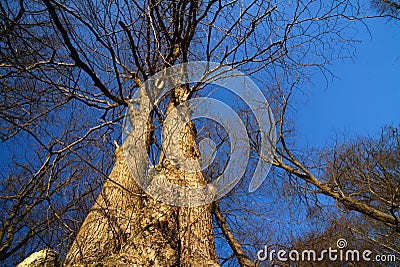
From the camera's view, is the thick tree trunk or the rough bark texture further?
the thick tree trunk

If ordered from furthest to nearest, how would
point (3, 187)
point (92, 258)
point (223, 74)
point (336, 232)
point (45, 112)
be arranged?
1. point (336, 232)
2. point (3, 187)
3. point (223, 74)
4. point (45, 112)
5. point (92, 258)

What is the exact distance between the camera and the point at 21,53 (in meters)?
2.20

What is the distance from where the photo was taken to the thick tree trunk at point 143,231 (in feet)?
7.57

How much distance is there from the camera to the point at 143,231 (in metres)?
2.44

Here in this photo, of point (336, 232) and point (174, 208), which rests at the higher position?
point (336, 232)

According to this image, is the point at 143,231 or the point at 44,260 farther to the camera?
the point at 143,231

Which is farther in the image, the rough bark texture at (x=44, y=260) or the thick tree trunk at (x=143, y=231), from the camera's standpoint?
the thick tree trunk at (x=143, y=231)

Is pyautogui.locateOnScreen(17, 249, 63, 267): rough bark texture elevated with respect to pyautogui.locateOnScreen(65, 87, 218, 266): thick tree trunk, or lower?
lower

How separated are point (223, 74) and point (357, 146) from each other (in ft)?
15.1

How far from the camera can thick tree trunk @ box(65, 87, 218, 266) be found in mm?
2309

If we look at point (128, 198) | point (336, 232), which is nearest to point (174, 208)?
point (128, 198)

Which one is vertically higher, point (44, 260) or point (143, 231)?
point (143, 231)

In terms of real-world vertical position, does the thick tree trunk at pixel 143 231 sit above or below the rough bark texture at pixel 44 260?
above

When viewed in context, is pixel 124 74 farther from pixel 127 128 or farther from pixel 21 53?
pixel 21 53
